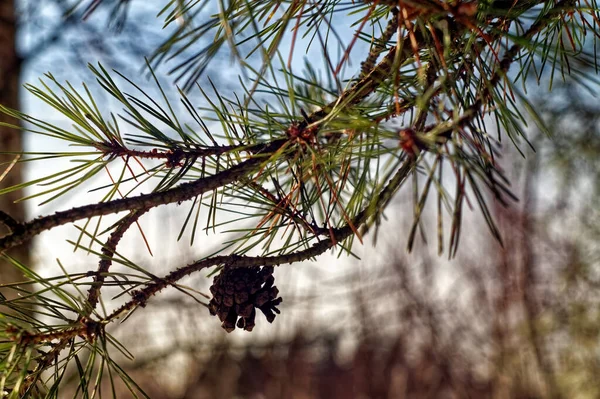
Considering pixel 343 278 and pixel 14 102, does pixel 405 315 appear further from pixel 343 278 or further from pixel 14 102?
pixel 14 102

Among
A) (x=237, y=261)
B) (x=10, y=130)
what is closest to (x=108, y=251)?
(x=237, y=261)

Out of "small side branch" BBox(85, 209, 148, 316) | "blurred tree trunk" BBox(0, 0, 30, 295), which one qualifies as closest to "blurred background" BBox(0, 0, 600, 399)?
"blurred tree trunk" BBox(0, 0, 30, 295)

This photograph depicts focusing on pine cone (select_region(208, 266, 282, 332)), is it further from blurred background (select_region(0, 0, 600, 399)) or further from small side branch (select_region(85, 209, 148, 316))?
blurred background (select_region(0, 0, 600, 399))

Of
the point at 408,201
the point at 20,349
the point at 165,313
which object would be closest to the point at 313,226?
the point at 20,349

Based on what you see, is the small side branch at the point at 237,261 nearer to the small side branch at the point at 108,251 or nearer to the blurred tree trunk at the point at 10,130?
the small side branch at the point at 108,251

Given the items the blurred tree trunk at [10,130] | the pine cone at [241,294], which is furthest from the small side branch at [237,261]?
the blurred tree trunk at [10,130]
